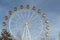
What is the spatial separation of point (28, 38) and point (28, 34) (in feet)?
2.89

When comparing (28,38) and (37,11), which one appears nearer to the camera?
(28,38)

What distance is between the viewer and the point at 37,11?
5150 cm

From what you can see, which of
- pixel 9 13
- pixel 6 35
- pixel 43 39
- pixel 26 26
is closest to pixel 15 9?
pixel 9 13

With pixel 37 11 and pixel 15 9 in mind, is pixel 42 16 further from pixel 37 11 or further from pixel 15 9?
pixel 15 9

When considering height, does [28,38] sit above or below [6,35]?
below

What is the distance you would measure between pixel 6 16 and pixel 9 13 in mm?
853

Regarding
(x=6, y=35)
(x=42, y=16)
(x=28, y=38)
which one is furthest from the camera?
(x=6, y=35)

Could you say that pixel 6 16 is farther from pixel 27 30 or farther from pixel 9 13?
pixel 27 30

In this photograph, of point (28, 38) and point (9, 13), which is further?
point (9, 13)

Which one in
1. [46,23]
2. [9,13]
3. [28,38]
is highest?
→ [9,13]

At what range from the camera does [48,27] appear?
167 ft

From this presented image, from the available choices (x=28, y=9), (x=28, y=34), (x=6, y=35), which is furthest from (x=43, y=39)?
(x=6, y=35)

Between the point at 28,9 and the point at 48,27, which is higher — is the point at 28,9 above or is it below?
above

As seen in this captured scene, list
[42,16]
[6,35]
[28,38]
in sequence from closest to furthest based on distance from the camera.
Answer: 1. [28,38]
2. [42,16]
3. [6,35]
